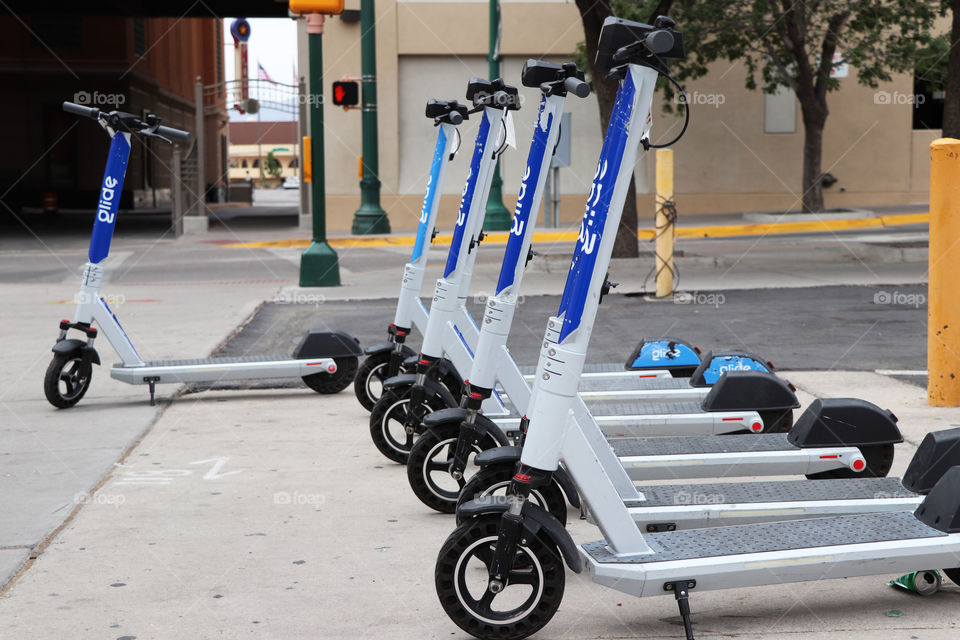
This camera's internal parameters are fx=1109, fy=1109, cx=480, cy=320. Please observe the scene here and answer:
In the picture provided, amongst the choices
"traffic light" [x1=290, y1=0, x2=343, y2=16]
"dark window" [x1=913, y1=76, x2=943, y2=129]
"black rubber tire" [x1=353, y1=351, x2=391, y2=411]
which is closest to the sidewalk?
"black rubber tire" [x1=353, y1=351, x2=391, y2=411]

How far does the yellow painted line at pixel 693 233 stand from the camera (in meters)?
23.2

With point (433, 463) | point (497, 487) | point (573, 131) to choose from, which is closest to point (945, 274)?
point (433, 463)

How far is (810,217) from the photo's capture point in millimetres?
25484

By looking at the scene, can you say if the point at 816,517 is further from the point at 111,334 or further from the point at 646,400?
the point at 111,334

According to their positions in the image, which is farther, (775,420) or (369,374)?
(369,374)

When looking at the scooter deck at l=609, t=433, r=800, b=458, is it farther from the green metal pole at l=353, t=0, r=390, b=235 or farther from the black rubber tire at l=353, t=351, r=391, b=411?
the green metal pole at l=353, t=0, r=390, b=235

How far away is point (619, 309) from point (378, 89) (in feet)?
53.3

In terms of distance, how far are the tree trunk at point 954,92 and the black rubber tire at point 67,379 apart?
446 inches

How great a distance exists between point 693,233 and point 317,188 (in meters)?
11.7

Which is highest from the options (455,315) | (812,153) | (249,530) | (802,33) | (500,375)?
(802,33)

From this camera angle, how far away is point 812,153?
25.5m

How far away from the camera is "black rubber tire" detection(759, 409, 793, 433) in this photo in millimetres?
5914

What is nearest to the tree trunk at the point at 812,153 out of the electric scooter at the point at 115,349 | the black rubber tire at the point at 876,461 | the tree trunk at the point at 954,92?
the tree trunk at the point at 954,92

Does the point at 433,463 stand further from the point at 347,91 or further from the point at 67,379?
the point at 347,91
